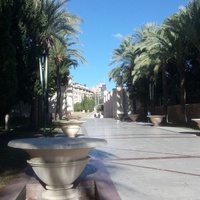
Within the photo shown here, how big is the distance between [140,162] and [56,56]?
30405 millimetres

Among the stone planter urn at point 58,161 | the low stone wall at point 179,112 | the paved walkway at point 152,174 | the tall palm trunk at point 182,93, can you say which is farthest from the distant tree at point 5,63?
the low stone wall at point 179,112

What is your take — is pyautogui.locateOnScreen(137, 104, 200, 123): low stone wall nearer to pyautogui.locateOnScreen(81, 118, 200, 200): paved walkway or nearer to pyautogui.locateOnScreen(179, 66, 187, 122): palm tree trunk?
pyautogui.locateOnScreen(179, 66, 187, 122): palm tree trunk

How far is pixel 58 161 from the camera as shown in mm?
5141

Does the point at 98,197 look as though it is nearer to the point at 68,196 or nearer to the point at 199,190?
the point at 68,196

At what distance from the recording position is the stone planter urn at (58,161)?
5023 mm

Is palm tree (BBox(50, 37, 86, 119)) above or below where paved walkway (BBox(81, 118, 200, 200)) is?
above

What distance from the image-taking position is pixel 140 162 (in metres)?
8.88

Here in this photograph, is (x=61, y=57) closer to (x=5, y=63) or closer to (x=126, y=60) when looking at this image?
(x=126, y=60)

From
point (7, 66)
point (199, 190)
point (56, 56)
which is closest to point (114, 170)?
point (199, 190)

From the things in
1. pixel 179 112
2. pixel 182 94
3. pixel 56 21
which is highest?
pixel 56 21

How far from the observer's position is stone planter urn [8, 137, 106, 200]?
5.02 metres

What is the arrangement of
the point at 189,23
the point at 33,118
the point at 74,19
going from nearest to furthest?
the point at 33,118, the point at 189,23, the point at 74,19

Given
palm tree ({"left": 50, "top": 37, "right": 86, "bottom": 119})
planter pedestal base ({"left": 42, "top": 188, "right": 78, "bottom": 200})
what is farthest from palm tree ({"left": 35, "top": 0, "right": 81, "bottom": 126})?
planter pedestal base ({"left": 42, "top": 188, "right": 78, "bottom": 200})

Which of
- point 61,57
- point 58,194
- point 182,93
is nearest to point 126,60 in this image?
point 61,57
